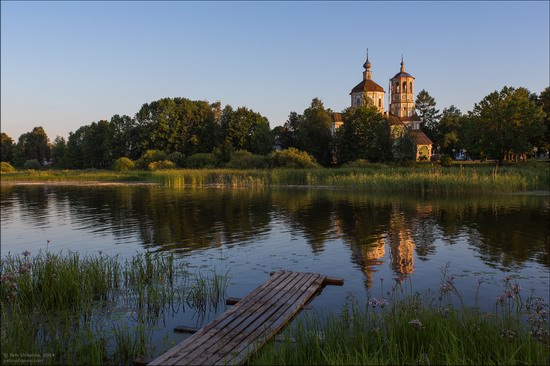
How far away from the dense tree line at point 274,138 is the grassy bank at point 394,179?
11463 millimetres

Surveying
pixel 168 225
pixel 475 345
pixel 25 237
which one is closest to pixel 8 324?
pixel 475 345

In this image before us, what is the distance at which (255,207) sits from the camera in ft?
108

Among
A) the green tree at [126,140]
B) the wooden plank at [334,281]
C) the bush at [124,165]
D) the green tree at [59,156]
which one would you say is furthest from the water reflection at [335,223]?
the green tree at [59,156]

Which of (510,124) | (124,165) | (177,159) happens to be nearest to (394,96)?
(510,124)

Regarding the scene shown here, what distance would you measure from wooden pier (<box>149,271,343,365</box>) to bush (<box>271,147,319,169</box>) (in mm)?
52900

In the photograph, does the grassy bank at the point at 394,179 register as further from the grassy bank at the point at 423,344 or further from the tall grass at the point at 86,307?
the grassy bank at the point at 423,344

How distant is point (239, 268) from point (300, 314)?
493cm

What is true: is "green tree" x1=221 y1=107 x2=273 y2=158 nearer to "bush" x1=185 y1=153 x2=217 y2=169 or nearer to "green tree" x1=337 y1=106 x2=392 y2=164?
"bush" x1=185 y1=153 x2=217 y2=169

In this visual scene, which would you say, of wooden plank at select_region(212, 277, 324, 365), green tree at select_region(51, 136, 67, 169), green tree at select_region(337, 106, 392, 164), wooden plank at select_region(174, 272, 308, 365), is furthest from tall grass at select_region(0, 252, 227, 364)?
green tree at select_region(51, 136, 67, 169)

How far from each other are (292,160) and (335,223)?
41.6m

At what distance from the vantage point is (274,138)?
4279 inches

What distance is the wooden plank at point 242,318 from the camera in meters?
7.38

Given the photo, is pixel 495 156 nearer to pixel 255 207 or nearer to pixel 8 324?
pixel 255 207

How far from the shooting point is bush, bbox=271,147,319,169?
65562 millimetres
